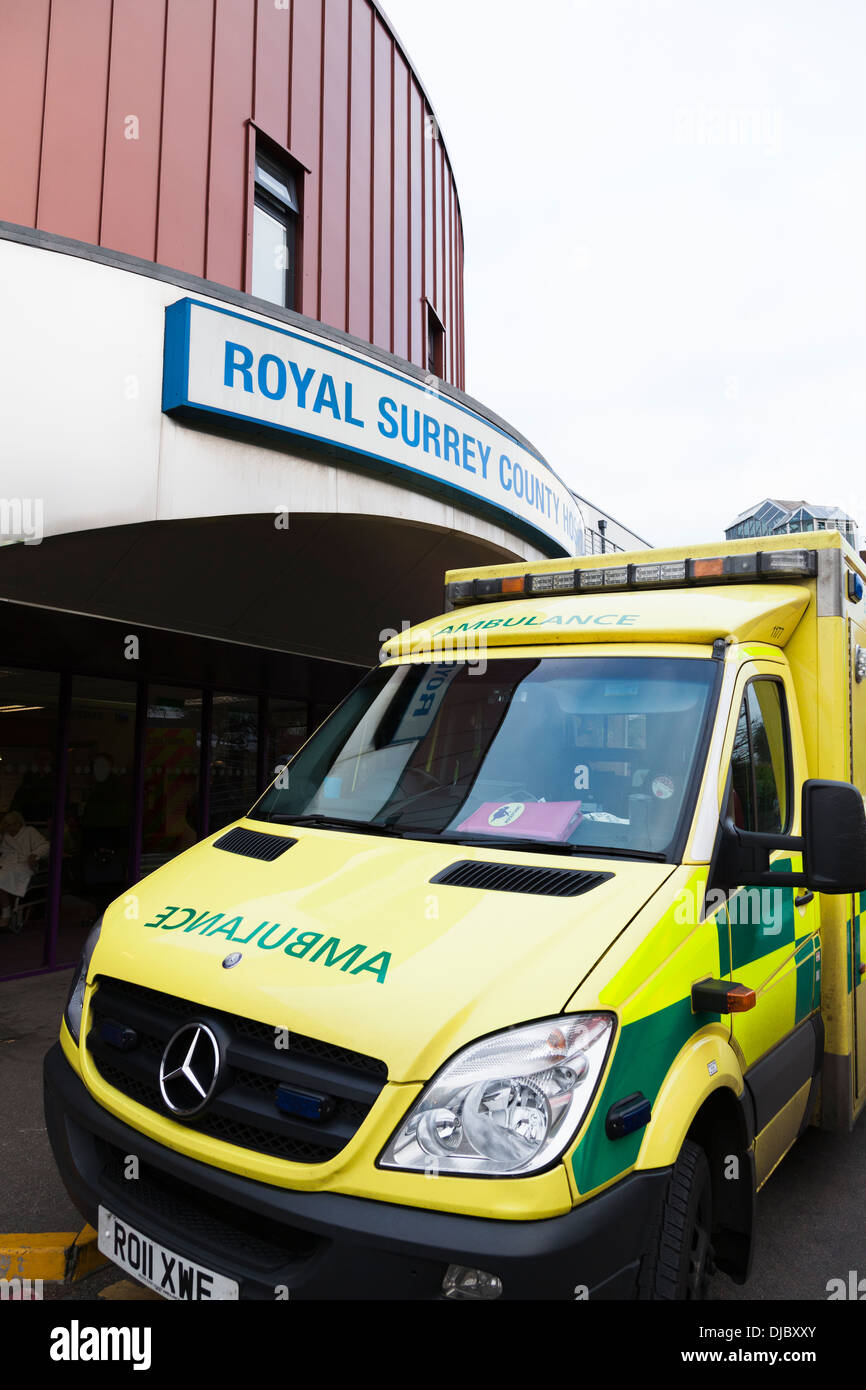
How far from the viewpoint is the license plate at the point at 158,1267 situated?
2.09 meters

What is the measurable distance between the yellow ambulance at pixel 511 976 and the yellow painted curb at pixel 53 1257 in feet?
2.27

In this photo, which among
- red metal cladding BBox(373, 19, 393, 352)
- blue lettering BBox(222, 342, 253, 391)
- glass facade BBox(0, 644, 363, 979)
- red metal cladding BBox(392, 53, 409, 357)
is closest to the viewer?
blue lettering BBox(222, 342, 253, 391)

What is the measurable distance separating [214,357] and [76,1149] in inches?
209

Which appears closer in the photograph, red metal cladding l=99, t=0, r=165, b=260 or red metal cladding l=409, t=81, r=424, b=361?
red metal cladding l=99, t=0, r=165, b=260

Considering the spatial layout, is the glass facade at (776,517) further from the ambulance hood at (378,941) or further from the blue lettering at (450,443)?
the ambulance hood at (378,941)

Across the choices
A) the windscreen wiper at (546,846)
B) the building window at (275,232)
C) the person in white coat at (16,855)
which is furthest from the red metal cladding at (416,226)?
the windscreen wiper at (546,846)

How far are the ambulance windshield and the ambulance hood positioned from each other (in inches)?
7.1

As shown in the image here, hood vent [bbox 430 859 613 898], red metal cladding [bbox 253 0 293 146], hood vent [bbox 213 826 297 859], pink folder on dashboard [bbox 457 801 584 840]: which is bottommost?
hood vent [bbox 430 859 613 898]

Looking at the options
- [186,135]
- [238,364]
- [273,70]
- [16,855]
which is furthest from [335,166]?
[16,855]

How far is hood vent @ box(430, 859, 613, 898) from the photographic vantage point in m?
2.47

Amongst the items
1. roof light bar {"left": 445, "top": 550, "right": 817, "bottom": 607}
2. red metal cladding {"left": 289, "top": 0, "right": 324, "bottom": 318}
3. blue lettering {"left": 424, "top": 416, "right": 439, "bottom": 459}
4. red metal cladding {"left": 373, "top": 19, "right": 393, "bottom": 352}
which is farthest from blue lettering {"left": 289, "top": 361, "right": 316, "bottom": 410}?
red metal cladding {"left": 373, "top": 19, "right": 393, "bottom": 352}
